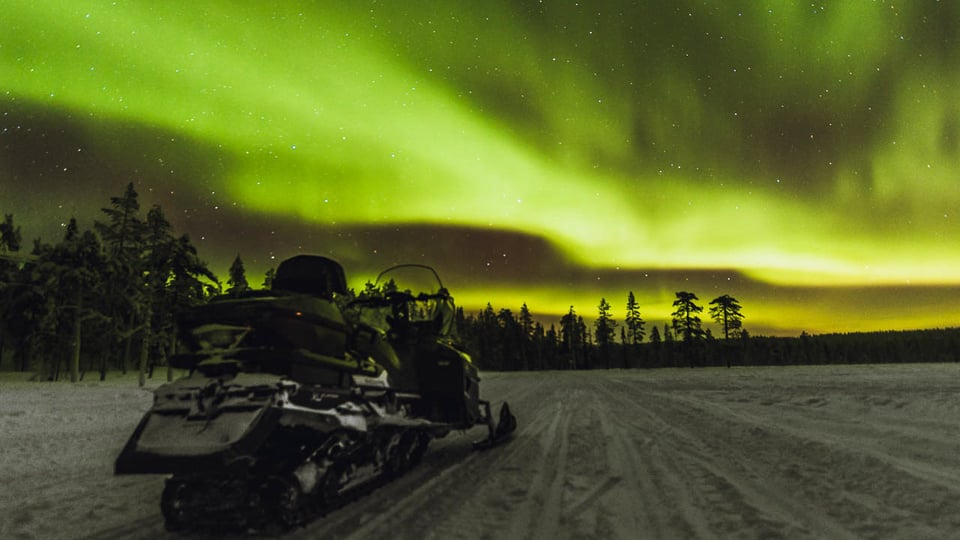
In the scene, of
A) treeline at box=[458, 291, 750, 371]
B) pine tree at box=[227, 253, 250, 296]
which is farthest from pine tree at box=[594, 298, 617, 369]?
pine tree at box=[227, 253, 250, 296]

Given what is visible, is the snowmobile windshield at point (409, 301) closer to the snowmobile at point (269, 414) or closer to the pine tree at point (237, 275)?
the snowmobile at point (269, 414)

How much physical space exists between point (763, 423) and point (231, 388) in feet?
40.1

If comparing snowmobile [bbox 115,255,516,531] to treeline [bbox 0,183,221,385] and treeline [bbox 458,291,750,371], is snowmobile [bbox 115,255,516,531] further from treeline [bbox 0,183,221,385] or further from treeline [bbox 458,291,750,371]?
treeline [bbox 458,291,750,371]

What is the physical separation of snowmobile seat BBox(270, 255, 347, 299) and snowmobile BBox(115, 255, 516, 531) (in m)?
0.01

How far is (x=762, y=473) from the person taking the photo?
7004mm

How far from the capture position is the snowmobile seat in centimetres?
568

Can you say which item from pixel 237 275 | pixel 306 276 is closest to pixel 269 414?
pixel 306 276

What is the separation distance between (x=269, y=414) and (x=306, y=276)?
5.41 feet

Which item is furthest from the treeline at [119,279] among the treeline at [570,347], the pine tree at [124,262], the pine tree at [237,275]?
the treeline at [570,347]

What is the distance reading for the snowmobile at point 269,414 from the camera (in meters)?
4.54

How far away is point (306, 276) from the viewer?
225 inches

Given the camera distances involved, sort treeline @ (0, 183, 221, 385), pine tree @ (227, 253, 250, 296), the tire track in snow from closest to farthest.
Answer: the tire track in snow → treeline @ (0, 183, 221, 385) → pine tree @ (227, 253, 250, 296)

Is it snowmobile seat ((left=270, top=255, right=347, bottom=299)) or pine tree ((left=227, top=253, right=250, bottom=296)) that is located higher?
pine tree ((left=227, top=253, right=250, bottom=296))

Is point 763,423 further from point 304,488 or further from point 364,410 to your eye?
point 304,488
